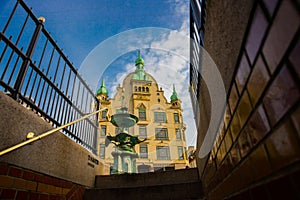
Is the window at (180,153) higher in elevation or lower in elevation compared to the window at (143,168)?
higher

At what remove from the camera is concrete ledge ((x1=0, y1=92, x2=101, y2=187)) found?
1.52 meters

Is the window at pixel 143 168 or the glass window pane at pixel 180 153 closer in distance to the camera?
the window at pixel 143 168

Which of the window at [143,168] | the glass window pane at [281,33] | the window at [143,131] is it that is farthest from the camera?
the window at [143,131]

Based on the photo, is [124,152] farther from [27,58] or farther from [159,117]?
[159,117]

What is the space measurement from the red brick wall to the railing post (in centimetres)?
70

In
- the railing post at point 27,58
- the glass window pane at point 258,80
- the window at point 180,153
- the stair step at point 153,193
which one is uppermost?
the window at point 180,153

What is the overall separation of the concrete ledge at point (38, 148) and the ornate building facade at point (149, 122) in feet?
60.9

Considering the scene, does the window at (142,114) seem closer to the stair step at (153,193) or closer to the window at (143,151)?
the window at (143,151)

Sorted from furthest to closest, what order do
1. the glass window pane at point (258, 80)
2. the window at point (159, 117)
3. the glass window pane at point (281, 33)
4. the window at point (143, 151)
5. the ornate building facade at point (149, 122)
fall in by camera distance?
the window at point (159, 117), the window at point (143, 151), the ornate building facade at point (149, 122), the glass window pane at point (258, 80), the glass window pane at point (281, 33)

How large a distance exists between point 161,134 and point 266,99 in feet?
83.1

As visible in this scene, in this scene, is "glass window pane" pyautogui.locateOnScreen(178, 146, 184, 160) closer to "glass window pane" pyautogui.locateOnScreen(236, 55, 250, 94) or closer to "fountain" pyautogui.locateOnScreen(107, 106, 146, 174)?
"fountain" pyautogui.locateOnScreen(107, 106, 146, 174)

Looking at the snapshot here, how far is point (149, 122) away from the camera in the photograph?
25.6 m

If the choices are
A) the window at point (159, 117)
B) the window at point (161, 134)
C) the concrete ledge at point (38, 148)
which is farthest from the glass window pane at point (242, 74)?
the window at point (159, 117)

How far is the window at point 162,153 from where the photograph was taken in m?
23.6
